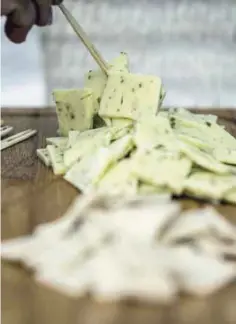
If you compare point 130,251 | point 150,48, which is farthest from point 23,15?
point 150,48

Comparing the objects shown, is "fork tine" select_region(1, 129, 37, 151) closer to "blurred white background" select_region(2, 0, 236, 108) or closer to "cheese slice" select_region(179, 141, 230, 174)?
"cheese slice" select_region(179, 141, 230, 174)

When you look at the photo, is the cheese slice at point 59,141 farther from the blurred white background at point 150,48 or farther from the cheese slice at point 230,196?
the blurred white background at point 150,48

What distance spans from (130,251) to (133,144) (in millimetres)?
276

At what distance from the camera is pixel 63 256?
0.67 metres

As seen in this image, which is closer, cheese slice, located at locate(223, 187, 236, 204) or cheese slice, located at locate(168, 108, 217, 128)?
cheese slice, located at locate(223, 187, 236, 204)

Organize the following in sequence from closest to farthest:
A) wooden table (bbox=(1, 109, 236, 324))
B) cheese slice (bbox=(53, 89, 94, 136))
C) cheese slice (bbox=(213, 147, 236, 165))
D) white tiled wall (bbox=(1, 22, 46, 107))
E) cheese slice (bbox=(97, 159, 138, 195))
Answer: wooden table (bbox=(1, 109, 236, 324)) < cheese slice (bbox=(97, 159, 138, 195)) < cheese slice (bbox=(213, 147, 236, 165)) < cheese slice (bbox=(53, 89, 94, 136)) < white tiled wall (bbox=(1, 22, 46, 107))

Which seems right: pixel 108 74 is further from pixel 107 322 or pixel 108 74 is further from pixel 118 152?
pixel 107 322

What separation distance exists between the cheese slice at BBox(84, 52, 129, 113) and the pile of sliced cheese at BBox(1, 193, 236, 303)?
34cm

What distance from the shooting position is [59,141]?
3.44ft

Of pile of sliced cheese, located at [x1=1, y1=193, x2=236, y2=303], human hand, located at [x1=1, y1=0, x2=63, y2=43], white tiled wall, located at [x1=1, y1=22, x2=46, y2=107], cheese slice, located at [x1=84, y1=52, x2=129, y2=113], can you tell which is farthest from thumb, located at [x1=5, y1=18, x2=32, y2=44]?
white tiled wall, located at [x1=1, y1=22, x2=46, y2=107]

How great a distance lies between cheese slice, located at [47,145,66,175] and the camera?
948 millimetres

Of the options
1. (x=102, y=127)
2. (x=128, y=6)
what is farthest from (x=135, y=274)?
(x=128, y=6)

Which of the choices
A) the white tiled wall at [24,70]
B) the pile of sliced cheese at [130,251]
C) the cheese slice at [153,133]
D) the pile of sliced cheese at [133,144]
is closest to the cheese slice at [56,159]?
the pile of sliced cheese at [133,144]

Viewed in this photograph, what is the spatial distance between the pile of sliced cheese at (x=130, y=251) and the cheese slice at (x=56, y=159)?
207 millimetres
